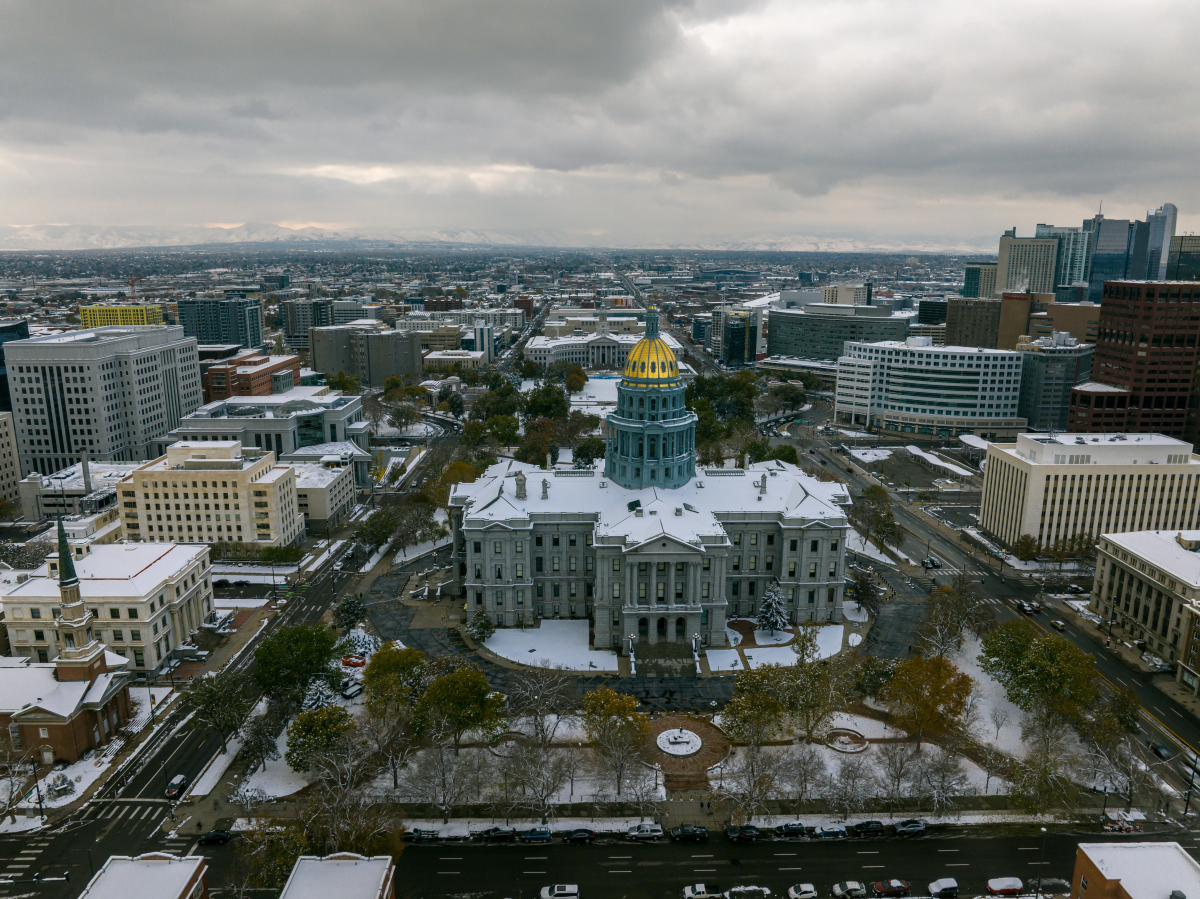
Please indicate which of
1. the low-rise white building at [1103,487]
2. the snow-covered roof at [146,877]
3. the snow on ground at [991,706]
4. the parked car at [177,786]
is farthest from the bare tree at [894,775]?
the low-rise white building at [1103,487]

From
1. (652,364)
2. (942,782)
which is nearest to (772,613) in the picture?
(942,782)

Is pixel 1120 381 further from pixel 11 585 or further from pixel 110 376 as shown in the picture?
pixel 110 376

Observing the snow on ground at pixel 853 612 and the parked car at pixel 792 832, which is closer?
the parked car at pixel 792 832

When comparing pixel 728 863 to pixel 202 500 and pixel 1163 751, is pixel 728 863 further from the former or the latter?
pixel 202 500

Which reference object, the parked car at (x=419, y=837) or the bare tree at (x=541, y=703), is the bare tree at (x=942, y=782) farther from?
the parked car at (x=419, y=837)

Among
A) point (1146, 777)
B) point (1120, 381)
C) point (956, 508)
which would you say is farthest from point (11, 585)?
point (1120, 381)

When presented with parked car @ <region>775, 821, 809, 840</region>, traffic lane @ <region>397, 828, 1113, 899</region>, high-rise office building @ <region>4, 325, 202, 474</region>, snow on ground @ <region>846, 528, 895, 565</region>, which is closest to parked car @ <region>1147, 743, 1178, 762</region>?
traffic lane @ <region>397, 828, 1113, 899</region>
